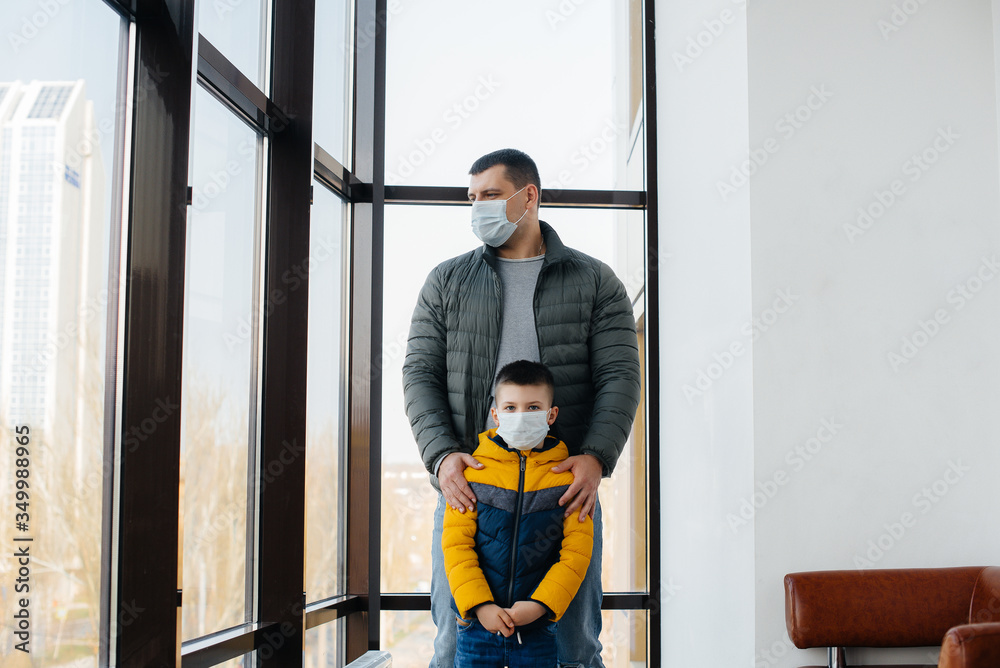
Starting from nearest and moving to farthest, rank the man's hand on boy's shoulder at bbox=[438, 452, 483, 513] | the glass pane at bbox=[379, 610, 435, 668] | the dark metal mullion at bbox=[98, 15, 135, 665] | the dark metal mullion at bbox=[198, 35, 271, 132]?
the dark metal mullion at bbox=[98, 15, 135, 665], the man's hand on boy's shoulder at bbox=[438, 452, 483, 513], the dark metal mullion at bbox=[198, 35, 271, 132], the glass pane at bbox=[379, 610, 435, 668]

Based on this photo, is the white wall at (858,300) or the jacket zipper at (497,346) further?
the white wall at (858,300)

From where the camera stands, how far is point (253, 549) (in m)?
2.69

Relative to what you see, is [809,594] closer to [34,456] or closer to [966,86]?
[966,86]

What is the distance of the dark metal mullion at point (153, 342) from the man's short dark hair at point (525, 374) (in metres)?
0.83

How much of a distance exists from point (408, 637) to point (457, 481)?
1.64 meters

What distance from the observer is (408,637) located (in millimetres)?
3459

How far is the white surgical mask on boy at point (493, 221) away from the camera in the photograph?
2383 millimetres

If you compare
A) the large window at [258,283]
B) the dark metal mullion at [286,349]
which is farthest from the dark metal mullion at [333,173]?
the dark metal mullion at [286,349]

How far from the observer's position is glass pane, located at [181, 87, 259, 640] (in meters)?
2.33

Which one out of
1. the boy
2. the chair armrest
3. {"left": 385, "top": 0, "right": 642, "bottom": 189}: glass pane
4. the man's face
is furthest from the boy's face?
{"left": 385, "top": 0, "right": 642, "bottom": 189}: glass pane

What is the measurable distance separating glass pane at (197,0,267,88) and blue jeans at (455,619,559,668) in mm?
1848

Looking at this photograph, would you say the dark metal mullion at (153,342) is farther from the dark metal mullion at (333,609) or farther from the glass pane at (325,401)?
the dark metal mullion at (333,609)

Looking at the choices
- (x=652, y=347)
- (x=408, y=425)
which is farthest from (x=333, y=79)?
(x=652, y=347)

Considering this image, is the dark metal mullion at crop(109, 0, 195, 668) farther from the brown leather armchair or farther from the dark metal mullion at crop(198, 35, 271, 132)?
the brown leather armchair
